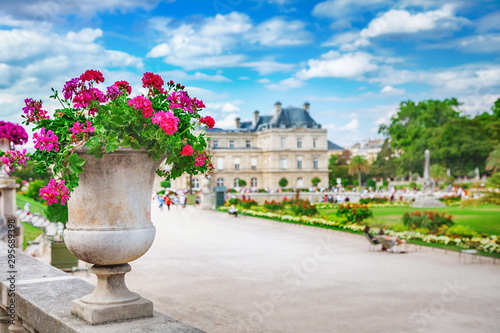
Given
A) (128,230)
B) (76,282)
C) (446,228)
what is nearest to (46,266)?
(76,282)

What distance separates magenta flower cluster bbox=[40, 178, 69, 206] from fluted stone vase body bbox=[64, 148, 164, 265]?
0.56 ft

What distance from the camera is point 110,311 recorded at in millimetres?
2768

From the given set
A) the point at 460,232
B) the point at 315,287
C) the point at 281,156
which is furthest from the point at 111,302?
the point at 281,156

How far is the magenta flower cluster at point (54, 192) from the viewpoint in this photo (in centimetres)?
251

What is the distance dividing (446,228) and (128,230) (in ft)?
44.0

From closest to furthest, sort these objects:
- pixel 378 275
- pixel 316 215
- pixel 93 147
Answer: pixel 93 147 → pixel 378 275 → pixel 316 215

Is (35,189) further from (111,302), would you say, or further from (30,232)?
(111,302)

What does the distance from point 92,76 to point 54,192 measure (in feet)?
2.30

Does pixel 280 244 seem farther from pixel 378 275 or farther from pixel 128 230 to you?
pixel 128 230

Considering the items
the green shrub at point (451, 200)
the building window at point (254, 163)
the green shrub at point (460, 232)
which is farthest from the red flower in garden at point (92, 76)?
the building window at point (254, 163)

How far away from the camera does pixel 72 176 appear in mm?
2605

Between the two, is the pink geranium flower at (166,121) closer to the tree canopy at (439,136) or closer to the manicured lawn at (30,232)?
the manicured lawn at (30,232)

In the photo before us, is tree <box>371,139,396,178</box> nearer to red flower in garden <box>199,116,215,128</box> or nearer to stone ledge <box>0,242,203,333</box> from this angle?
stone ledge <box>0,242,203,333</box>

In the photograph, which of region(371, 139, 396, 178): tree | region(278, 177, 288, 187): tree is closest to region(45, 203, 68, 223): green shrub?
region(278, 177, 288, 187): tree
